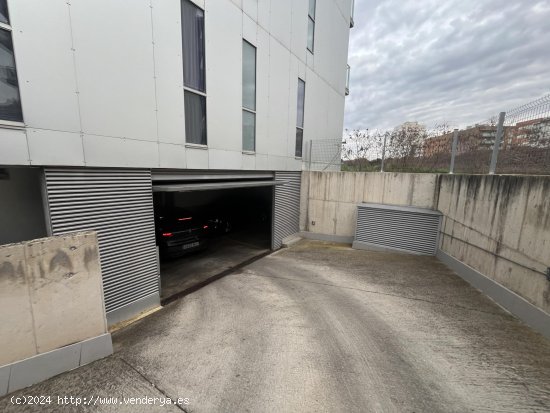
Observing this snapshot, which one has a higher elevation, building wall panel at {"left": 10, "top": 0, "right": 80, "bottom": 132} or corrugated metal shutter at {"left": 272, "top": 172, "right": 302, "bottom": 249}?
building wall panel at {"left": 10, "top": 0, "right": 80, "bottom": 132}

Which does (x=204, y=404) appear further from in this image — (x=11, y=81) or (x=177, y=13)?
(x=177, y=13)

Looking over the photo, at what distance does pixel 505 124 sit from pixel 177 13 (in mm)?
6032

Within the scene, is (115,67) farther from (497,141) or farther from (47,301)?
(497,141)

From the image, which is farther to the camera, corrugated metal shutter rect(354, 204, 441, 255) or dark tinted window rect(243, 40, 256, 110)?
corrugated metal shutter rect(354, 204, 441, 255)

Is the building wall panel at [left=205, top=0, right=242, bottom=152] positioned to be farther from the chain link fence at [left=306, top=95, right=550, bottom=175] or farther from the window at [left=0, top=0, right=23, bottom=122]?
the chain link fence at [left=306, top=95, right=550, bottom=175]

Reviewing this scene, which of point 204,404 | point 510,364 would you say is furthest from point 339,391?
point 510,364

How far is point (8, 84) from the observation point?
2.48m

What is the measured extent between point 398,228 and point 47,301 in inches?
282

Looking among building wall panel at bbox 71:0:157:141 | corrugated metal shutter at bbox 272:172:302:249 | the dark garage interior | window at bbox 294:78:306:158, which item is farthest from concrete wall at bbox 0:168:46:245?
window at bbox 294:78:306:158

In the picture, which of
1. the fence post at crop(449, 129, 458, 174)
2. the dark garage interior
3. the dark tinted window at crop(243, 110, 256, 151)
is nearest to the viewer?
the dark garage interior

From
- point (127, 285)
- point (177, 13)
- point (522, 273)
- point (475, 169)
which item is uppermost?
point (177, 13)

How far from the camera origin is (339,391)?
7.75ft

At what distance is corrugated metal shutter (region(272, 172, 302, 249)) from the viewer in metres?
7.32

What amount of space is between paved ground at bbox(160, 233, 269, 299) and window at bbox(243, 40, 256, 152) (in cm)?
295
